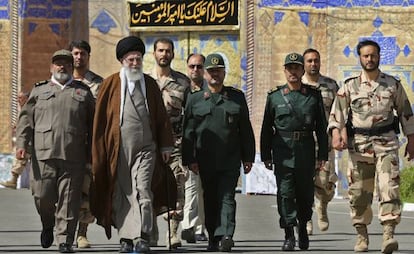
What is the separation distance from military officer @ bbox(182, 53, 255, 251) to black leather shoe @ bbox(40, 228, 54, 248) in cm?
144

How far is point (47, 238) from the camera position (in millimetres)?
→ 14875

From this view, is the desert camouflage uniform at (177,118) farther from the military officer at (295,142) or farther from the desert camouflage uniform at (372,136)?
the desert camouflage uniform at (372,136)

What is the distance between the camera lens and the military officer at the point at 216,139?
590 inches

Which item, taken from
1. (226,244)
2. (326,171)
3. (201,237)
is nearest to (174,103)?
(201,237)

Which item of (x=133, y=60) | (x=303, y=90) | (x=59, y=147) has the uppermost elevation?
(x=133, y=60)

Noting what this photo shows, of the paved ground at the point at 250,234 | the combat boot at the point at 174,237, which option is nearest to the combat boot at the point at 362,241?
the paved ground at the point at 250,234

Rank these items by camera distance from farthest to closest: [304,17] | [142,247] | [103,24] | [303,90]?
[103,24]
[304,17]
[303,90]
[142,247]

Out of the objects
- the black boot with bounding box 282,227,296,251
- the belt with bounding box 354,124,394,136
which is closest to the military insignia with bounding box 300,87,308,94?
the belt with bounding box 354,124,394,136

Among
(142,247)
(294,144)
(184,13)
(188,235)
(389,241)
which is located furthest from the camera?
(184,13)

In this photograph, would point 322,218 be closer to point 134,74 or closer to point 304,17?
point 134,74

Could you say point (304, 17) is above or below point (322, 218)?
above

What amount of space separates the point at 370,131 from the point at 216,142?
1.45m

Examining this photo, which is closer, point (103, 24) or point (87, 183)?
point (87, 183)

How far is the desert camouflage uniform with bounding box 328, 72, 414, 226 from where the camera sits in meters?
14.6
